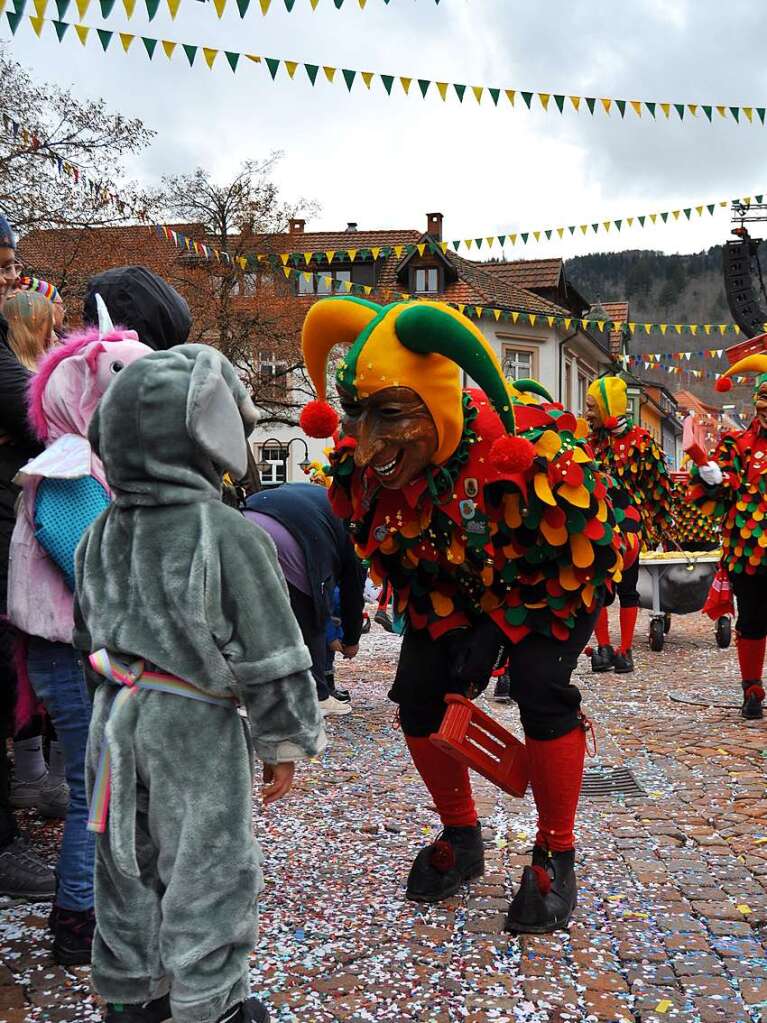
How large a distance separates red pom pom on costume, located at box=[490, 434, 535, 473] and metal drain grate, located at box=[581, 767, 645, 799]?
87.6 inches

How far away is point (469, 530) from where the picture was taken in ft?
9.17

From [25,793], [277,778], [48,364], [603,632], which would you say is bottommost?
[25,793]

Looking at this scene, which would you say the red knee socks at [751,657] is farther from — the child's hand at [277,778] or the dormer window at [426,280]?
the dormer window at [426,280]

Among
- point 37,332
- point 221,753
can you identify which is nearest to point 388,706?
point 37,332

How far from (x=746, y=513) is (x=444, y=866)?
3377 millimetres

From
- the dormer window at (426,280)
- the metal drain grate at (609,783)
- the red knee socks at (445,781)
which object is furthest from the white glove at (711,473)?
the dormer window at (426,280)

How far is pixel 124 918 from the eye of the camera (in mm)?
1984

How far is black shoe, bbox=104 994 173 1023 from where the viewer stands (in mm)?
2027

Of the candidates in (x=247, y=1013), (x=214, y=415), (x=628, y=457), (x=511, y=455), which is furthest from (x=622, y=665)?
(x=214, y=415)

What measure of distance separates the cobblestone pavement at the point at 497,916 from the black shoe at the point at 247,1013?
8.0 inches


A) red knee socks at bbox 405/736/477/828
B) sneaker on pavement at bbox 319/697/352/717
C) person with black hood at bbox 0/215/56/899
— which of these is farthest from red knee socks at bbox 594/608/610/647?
person with black hood at bbox 0/215/56/899

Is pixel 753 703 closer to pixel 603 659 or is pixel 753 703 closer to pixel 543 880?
pixel 603 659

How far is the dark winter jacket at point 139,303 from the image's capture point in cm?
318

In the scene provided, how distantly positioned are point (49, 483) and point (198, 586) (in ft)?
3.24
